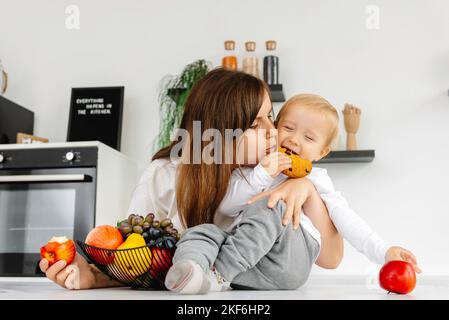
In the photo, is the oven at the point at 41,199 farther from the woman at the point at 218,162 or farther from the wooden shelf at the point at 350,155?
the woman at the point at 218,162

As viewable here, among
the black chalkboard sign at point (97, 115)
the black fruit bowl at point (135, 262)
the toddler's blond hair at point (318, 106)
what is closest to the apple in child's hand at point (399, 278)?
the black fruit bowl at point (135, 262)

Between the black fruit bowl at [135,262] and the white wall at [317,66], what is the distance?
1914 mm

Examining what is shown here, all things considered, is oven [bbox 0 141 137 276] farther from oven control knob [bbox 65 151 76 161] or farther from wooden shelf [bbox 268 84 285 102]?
wooden shelf [bbox 268 84 285 102]

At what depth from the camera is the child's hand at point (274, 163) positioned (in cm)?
126

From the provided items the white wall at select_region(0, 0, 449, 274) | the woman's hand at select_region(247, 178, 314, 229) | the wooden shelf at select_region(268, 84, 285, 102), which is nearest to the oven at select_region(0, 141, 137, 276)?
the white wall at select_region(0, 0, 449, 274)

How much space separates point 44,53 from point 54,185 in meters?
1.07

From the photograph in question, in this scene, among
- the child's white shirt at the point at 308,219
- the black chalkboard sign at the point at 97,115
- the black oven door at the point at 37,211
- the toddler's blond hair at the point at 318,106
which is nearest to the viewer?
the child's white shirt at the point at 308,219

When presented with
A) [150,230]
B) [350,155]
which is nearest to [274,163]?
[150,230]

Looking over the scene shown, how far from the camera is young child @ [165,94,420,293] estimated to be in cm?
99

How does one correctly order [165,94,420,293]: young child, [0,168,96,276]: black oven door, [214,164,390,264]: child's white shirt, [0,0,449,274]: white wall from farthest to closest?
[0,0,449,274]: white wall → [0,168,96,276]: black oven door → [214,164,390,264]: child's white shirt → [165,94,420,293]: young child

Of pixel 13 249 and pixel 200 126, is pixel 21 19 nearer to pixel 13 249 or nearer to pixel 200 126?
pixel 13 249

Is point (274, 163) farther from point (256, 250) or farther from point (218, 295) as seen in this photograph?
point (218, 295)

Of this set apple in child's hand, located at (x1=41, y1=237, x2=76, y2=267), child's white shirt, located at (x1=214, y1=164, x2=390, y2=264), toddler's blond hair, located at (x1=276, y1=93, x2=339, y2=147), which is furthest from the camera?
toddler's blond hair, located at (x1=276, y1=93, x2=339, y2=147)

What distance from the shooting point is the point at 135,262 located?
3.56 ft
